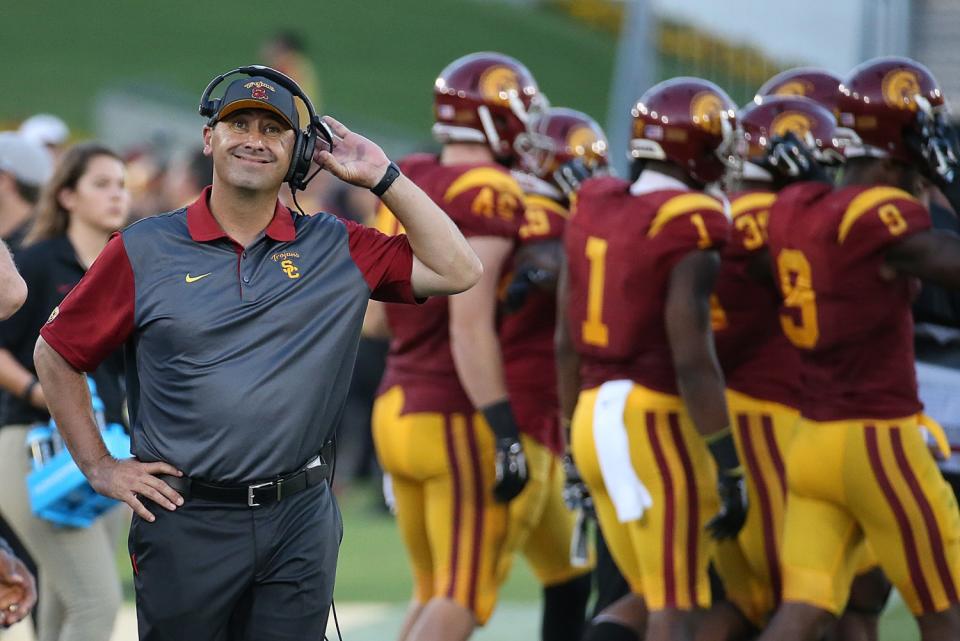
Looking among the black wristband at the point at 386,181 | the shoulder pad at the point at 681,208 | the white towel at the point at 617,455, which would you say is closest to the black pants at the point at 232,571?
the black wristband at the point at 386,181

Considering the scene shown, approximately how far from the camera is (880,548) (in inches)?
206

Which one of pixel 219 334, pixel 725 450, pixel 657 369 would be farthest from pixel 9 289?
pixel 725 450

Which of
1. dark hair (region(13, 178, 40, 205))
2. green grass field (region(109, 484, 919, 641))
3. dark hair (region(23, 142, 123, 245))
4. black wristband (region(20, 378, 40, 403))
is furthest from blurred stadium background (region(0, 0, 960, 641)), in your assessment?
black wristband (region(20, 378, 40, 403))

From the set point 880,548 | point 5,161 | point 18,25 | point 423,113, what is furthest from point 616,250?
point 18,25

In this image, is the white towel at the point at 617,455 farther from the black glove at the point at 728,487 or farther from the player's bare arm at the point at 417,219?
the player's bare arm at the point at 417,219

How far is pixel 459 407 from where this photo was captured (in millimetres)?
5996

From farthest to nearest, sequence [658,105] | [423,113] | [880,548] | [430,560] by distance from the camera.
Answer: [423,113]
[430,560]
[658,105]
[880,548]

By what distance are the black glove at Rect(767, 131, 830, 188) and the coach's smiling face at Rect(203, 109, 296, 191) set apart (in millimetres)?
2410

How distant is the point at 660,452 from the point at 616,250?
69 cm

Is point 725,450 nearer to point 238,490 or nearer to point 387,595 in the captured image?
point 238,490

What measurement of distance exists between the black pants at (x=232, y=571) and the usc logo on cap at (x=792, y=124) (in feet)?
9.49

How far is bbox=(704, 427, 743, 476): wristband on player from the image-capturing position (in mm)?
5367

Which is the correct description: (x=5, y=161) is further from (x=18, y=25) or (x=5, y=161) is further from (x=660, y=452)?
(x=18, y=25)

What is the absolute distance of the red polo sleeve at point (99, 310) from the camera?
400 cm
